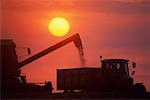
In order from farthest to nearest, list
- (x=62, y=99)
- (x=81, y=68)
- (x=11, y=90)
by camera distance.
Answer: (x=81, y=68) → (x=11, y=90) → (x=62, y=99)

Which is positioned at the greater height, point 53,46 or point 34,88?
point 53,46

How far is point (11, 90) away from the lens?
40.5 meters

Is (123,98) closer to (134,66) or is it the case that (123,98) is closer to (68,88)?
(134,66)

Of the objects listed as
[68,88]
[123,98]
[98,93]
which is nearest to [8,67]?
[68,88]

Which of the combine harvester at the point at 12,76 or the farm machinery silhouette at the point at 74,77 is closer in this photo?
the farm machinery silhouette at the point at 74,77

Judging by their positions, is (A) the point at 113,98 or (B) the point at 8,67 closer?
(A) the point at 113,98

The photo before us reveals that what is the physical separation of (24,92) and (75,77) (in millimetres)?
5317

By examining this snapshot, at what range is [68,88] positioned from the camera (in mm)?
44000

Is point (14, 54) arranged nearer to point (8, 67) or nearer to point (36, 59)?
point (8, 67)

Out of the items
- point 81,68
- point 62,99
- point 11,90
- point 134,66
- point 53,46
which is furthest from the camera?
point 53,46

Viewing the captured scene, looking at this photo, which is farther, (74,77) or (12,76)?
(74,77)

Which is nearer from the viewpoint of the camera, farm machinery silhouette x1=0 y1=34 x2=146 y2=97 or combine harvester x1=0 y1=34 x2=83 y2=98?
farm machinery silhouette x1=0 y1=34 x2=146 y2=97

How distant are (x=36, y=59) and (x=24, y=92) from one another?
25.8 feet

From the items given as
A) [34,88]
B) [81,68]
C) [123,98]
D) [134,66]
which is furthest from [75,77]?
[123,98]
